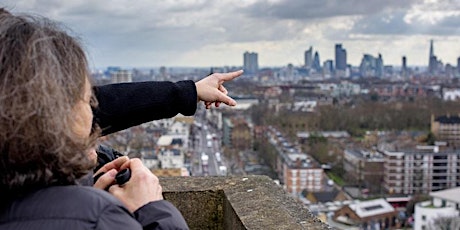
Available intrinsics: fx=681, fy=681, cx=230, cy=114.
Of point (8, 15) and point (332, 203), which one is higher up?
point (8, 15)

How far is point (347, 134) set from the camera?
33.7 m

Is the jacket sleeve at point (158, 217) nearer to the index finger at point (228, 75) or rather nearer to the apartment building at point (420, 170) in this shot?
the index finger at point (228, 75)

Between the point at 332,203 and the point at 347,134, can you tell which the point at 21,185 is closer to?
the point at 332,203

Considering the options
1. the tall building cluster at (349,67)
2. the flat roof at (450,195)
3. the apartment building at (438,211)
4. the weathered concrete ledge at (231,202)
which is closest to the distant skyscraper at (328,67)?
the tall building cluster at (349,67)

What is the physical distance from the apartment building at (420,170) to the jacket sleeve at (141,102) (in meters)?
22.7

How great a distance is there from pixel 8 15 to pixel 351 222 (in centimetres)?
1693

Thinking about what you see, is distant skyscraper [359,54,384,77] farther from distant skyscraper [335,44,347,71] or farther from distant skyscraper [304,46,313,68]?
distant skyscraper [304,46,313,68]

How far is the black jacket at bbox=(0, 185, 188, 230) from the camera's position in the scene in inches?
26.6

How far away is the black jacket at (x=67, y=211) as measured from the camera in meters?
0.68

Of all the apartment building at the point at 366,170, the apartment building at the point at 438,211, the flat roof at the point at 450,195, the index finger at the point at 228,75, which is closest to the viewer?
the index finger at the point at 228,75

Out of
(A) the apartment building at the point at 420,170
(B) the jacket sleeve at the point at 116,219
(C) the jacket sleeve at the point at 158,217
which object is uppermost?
(B) the jacket sleeve at the point at 116,219

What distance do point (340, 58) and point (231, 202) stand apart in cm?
8319

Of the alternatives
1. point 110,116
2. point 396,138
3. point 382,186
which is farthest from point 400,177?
point 110,116

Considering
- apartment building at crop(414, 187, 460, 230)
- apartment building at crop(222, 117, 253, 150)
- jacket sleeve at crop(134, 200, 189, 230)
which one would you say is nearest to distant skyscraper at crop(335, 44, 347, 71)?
apartment building at crop(222, 117, 253, 150)
